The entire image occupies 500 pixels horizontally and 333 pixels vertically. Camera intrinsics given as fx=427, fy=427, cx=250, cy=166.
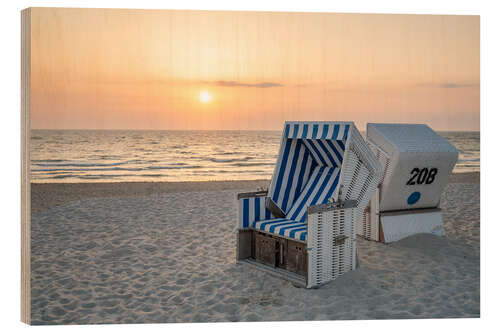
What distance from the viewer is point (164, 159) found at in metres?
24.0

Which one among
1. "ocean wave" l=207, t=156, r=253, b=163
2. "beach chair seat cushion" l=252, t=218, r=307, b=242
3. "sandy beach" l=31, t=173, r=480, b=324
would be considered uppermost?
"ocean wave" l=207, t=156, r=253, b=163

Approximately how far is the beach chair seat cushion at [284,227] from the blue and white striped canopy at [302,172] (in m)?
0.26

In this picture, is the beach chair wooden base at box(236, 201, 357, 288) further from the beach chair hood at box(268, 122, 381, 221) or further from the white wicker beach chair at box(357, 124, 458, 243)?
the white wicker beach chair at box(357, 124, 458, 243)

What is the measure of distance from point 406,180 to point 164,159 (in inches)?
760

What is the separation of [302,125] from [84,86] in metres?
3.77

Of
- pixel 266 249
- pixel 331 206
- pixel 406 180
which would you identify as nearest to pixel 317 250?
pixel 331 206

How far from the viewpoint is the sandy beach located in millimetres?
4105

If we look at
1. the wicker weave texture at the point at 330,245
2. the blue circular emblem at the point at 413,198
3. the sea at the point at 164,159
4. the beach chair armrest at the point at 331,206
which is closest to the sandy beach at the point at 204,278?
the wicker weave texture at the point at 330,245

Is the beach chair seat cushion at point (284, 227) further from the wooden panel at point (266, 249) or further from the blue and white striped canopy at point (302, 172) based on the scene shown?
the blue and white striped canopy at point (302, 172)

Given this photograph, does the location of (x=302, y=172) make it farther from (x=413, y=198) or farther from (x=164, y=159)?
(x=164, y=159)

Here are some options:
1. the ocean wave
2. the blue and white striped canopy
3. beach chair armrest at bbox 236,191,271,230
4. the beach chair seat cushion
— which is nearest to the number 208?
the blue and white striped canopy

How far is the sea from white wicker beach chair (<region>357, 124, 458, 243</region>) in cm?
768

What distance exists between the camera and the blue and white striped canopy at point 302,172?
214 inches

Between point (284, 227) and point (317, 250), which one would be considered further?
point (284, 227)
